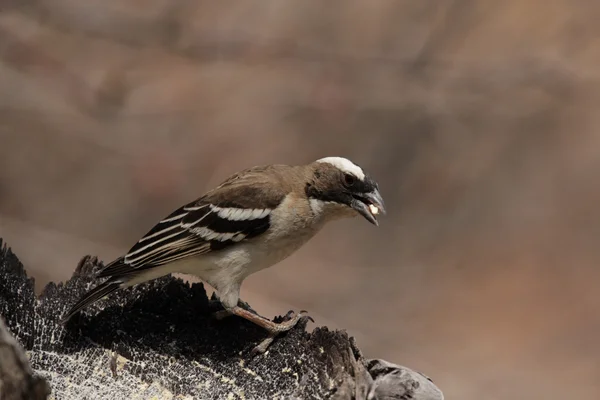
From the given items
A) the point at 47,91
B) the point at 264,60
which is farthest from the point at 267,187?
the point at 47,91

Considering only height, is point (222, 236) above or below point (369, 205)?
below

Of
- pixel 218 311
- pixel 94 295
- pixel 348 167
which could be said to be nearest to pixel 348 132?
pixel 348 167

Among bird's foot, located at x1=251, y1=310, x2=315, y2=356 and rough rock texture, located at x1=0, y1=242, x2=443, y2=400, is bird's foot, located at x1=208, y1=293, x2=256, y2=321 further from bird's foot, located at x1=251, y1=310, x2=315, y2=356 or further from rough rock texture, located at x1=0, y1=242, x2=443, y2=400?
bird's foot, located at x1=251, y1=310, x2=315, y2=356

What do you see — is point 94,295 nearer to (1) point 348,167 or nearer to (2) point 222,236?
(2) point 222,236

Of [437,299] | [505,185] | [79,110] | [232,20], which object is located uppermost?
[232,20]

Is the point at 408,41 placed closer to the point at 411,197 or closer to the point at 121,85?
the point at 411,197

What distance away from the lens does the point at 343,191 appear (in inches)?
74.7

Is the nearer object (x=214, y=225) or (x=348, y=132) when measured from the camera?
(x=214, y=225)

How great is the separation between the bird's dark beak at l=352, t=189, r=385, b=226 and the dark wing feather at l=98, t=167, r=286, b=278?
7.1 inches

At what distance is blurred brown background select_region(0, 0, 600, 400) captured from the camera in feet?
11.3

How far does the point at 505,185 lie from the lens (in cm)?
351

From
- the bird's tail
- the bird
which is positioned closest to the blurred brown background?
the bird

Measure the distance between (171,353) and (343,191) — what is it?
1.72 feet

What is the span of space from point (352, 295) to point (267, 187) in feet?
5.40
